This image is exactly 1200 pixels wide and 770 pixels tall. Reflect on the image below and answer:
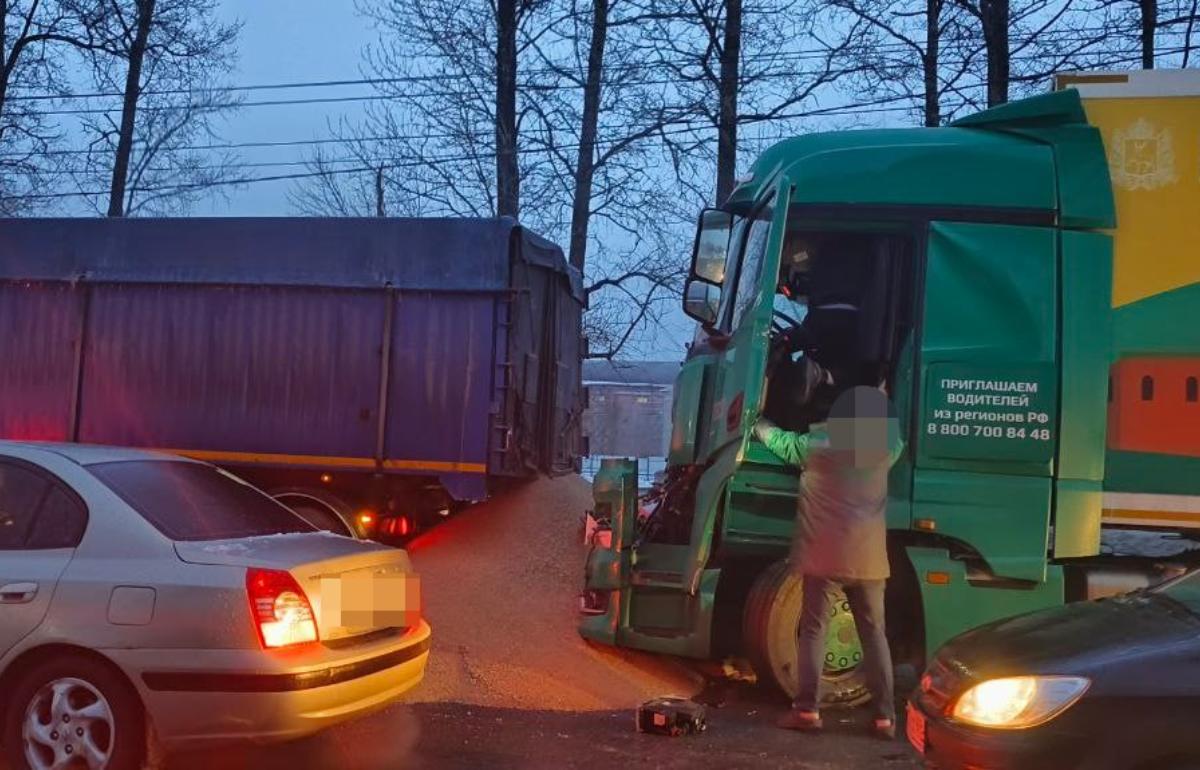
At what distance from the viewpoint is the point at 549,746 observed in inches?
206

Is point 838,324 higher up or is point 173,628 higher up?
point 838,324

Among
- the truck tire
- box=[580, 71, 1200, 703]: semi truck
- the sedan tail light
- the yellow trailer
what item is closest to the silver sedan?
the sedan tail light

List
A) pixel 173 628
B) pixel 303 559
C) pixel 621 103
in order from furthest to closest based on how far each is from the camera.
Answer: pixel 621 103, pixel 303 559, pixel 173 628

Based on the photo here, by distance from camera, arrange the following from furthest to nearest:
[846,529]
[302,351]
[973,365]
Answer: [302,351]
[973,365]
[846,529]

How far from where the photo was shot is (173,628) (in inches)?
163

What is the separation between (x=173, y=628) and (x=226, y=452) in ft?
15.7

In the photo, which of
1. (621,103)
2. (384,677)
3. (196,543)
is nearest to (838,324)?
(384,677)

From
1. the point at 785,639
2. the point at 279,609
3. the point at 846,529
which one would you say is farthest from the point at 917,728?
the point at 279,609

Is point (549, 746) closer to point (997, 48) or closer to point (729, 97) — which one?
point (997, 48)

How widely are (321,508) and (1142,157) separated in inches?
254

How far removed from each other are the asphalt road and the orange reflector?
87 centimetres

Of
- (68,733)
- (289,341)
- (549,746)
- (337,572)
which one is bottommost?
Answer: (549,746)

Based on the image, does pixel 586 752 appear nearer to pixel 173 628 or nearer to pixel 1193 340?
pixel 173 628

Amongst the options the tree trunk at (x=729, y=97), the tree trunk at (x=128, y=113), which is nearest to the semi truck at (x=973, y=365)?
the tree trunk at (x=729, y=97)
